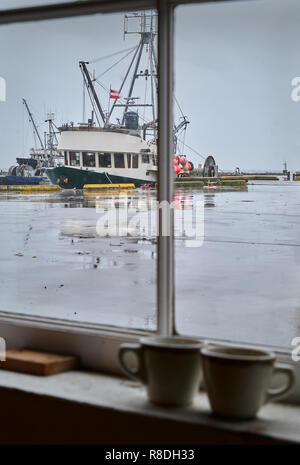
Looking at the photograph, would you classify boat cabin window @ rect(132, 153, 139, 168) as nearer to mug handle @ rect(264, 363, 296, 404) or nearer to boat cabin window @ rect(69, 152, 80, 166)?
boat cabin window @ rect(69, 152, 80, 166)

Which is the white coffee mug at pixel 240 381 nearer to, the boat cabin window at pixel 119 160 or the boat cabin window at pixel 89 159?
the boat cabin window at pixel 119 160

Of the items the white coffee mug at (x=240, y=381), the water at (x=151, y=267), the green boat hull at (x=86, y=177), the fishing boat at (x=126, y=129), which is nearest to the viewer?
the white coffee mug at (x=240, y=381)

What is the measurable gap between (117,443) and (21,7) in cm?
81

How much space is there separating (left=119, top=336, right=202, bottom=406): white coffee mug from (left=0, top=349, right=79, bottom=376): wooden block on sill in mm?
190

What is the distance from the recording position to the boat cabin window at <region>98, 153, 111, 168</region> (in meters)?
1.88

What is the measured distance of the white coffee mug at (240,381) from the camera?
29.2 inches

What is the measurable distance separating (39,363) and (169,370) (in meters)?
0.27

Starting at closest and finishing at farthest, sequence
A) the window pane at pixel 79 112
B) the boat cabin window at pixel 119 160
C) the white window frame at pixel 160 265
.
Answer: the white window frame at pixel 160 265 < the window pane at pixel 79 112 < the boat cabin window at pixel 119 160

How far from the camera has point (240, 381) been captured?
75 centimetres

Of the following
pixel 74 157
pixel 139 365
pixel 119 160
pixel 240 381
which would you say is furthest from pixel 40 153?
pixel 240 381

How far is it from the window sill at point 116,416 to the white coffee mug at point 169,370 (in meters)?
0.02

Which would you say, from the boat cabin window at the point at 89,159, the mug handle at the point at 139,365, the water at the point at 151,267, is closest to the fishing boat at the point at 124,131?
the boat cabin window at the point at 89,159

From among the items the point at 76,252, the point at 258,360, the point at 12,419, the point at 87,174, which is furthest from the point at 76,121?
the point at 76,252

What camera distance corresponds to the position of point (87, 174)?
84.0 inches
